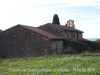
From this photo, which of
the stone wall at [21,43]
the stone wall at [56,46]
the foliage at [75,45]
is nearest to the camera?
the stone wall at [21,43]

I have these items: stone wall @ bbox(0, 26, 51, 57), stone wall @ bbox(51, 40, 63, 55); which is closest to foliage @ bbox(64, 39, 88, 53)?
stone wall @ bbox(51, 40, 63, 55)

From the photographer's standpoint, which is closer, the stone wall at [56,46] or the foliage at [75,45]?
the stone wall at [56,46]

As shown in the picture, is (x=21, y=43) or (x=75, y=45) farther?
(x=75, y=45)

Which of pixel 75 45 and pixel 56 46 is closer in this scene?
pixel 56 46

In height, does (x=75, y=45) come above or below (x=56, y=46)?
above

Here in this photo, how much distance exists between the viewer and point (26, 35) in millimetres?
40844

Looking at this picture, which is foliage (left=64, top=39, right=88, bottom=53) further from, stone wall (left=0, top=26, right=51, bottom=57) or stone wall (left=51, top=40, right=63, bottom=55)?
stone wall (left=0, top=26, right=51, bottom=57)

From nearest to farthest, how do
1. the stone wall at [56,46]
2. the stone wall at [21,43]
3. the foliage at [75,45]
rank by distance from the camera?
the stone wall at [21,43], the stone wall at [56,46], the foliage at [75,45]

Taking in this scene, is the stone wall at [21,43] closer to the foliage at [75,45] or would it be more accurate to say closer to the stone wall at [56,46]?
the stone wall at [56,46]

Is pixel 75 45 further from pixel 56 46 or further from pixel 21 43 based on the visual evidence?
pixel 21 43

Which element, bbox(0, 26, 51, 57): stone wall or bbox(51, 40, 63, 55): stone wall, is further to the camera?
bbox(51, 40, 63, 55): stone wall

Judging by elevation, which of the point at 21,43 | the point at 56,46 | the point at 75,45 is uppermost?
the point at 21,43

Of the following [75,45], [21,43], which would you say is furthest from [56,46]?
[21,43]

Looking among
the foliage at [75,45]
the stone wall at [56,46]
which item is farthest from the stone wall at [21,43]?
the foliage at [75,45]
